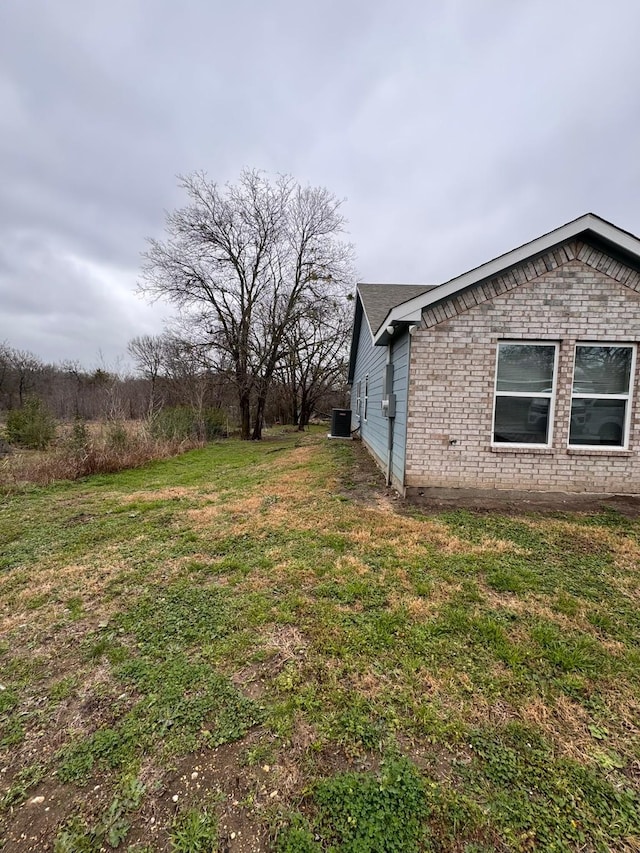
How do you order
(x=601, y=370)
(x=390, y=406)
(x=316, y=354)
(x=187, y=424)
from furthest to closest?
1. (x=316, y=354)
2. (x=187, y=424)
3. (x=390, y=406)
4. (x=601, y=370)

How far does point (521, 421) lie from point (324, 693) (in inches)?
192

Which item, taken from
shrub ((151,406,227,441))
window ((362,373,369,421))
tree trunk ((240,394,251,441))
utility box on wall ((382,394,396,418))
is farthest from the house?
tree trunk ((240,394,251,441))

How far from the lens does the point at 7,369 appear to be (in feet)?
97.5

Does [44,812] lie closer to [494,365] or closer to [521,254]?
[494,365]

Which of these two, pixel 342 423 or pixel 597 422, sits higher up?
pixel 597 422

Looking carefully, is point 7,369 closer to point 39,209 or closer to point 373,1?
point 39,209

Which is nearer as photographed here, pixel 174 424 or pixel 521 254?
pixel 521 254

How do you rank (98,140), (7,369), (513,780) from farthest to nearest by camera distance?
(7,369) < (98,140) < (513,780)

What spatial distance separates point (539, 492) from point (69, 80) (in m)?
13.1

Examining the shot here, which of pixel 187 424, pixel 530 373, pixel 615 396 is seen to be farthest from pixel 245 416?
pixel 615 396

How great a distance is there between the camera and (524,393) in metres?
5.35

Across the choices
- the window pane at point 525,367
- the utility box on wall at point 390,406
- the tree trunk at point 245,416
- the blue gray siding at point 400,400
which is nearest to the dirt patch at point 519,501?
the blue gray siding at point 400,400

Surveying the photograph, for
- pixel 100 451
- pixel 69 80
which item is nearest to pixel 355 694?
pixel 100 451

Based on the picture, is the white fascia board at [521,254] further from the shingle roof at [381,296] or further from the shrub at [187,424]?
the shrub at [187,424]
